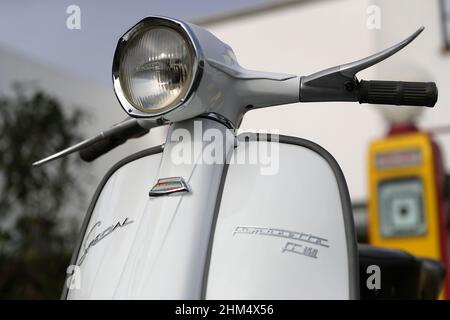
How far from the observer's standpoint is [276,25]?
27.2 ft

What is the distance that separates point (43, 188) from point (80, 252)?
5929 mm

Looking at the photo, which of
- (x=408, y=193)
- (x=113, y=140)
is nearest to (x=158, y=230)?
(x=113, y=140)

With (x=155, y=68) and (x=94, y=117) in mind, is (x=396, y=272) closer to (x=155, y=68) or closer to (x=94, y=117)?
(x=155, y=68)

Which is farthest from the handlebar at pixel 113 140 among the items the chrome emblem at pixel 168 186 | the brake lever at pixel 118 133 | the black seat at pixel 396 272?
Result: the black seat at pixel 396 272

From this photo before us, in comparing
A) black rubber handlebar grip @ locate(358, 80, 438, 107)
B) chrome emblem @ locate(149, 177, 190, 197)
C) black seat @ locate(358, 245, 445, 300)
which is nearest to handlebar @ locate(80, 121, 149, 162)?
chrome emblem @ locate(149, 177, 190, 197)

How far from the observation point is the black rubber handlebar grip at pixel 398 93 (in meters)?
1.13

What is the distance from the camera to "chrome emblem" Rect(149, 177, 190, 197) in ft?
3.35

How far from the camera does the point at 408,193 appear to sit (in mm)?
4734

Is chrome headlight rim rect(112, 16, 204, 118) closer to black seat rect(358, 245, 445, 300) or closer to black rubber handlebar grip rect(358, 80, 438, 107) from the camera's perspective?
black rubber handlebar grip rect(358, 80, 438, 107)

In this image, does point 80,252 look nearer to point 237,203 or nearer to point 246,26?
point 237,203

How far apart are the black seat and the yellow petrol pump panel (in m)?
3.07

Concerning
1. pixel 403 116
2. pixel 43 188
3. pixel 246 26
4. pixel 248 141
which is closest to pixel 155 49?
pixel 248 141

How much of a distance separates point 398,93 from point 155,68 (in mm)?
446

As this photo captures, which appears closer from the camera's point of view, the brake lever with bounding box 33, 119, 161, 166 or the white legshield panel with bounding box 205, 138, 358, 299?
the white legshield panel with bounding box 205, 138, 358, 299
